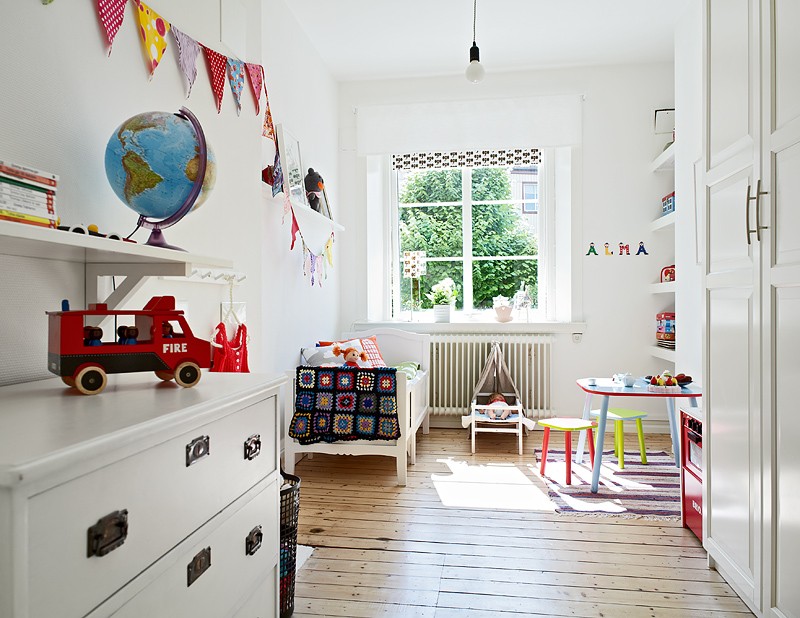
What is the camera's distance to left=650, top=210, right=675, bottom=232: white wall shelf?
3.99 meters

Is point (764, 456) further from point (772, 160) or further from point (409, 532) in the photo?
point (409, 532)

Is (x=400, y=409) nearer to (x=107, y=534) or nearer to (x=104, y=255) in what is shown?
(x=104, y=255)

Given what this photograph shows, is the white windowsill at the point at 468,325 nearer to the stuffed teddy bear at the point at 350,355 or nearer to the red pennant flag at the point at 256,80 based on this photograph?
the stuffed teddy bear at the point at 350,355

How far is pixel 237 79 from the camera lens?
236cm

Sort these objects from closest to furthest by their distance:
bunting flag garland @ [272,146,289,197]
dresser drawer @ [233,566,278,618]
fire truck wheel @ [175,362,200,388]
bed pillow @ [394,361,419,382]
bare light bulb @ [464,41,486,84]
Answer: fire truck wheel @ [175,362,200,388]
dresser drawer @ [233,566,278,618]
bare light bulb @ [464,41,486,84]
bunting flag garland @ [272,146,289,197]
bed pillow @ [394,361,419,382]

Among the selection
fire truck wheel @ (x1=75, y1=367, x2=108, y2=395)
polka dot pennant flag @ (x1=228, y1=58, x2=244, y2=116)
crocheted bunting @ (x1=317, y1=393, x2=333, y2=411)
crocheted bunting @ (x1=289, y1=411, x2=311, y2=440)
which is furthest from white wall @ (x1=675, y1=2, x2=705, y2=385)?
fire truck wheel @ (x1=75, y1=367, x2=108, y2=395)

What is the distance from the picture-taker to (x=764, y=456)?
171 centimetres

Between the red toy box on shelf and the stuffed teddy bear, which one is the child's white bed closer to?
the stuffed teddy bear

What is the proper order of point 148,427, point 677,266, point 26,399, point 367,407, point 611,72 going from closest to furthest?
1. point 148,427
2. point 26,399
3. point 367,407
4. point 677,266
5. point 611,72

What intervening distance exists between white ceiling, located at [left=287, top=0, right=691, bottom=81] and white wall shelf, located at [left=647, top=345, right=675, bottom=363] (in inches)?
83.3

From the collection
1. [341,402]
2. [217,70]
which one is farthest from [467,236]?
[217,70]

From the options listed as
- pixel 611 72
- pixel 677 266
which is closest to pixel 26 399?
pixel 677 266

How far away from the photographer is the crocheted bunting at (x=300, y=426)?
3.19 metres

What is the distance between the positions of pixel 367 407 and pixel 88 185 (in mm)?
1978
